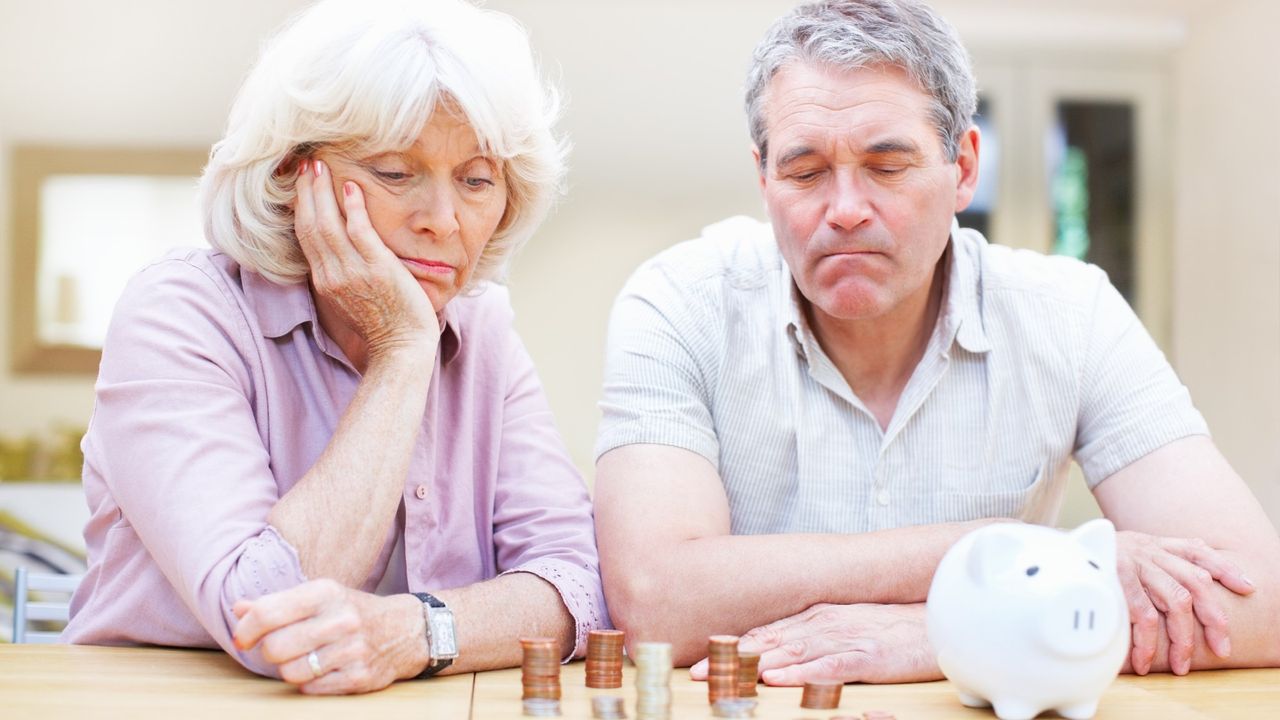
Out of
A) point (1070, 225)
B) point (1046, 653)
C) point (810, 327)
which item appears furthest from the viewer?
point (1070, 225)

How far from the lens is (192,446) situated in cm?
138

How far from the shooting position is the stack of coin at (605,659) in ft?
4.38

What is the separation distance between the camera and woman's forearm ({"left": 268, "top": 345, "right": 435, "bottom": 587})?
54.7 inches

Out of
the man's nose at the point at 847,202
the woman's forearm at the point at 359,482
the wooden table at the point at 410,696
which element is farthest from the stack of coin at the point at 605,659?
the man's nose at the point at 847,202

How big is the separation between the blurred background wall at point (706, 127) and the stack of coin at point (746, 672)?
130 inches

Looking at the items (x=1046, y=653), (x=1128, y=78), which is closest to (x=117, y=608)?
(x=1046, y=653)

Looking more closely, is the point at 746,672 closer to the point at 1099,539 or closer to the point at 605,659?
the point at 605,659

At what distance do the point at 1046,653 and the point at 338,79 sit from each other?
1002 mm

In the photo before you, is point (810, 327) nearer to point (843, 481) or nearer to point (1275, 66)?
point (843, 481)

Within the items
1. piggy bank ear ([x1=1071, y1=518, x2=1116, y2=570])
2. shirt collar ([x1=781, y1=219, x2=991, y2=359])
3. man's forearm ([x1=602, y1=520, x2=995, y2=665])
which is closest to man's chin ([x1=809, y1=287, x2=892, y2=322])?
shirt collar ([x1=781, y1=219, x2=991, y2=359])

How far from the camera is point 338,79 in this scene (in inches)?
59.2

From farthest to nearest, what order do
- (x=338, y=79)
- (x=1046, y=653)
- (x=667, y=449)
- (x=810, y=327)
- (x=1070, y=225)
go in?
1. (x=1070, y=225)
2. (x=810, y=327)
3. (x=667, y=449)
4. (x=338, y=79)
5. (x=1046, y=653)

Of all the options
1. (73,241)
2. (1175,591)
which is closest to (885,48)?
(1175,591)

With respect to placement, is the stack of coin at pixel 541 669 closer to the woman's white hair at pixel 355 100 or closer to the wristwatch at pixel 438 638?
the wristwatch at pixel 438 638
